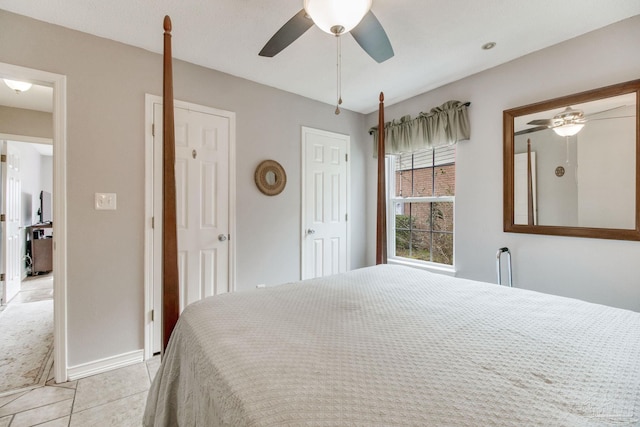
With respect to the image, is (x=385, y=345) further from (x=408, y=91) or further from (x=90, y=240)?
(x=408, y=91)

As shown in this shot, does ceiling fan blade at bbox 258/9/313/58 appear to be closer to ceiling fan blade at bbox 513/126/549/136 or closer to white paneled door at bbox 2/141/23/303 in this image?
ceiling fan blade at bbox 513/126/549/136

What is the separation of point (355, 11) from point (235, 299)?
56.5 inches

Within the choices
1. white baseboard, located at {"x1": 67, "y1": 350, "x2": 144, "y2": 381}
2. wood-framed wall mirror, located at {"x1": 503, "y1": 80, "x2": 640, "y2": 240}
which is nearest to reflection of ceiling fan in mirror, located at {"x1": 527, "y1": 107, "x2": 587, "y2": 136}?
wood-framed wall mirror, located at {"x1": 503, "y1": 80, "x2": 640, "y2": 240}

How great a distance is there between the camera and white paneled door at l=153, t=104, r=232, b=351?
7.63ft

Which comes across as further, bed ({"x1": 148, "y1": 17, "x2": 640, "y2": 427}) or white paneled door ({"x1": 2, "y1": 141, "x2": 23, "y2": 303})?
white paneled door ({"x1": 2, "y1": 141, "x2": 23, "y2": 303})

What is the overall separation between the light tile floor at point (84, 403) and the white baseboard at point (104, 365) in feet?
0.14

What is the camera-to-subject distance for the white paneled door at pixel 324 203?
3219 mm

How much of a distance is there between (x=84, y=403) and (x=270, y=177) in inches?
85.5

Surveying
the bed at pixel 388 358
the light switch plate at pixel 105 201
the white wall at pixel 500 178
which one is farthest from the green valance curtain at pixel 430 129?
the light switch plate at pixel 105 201

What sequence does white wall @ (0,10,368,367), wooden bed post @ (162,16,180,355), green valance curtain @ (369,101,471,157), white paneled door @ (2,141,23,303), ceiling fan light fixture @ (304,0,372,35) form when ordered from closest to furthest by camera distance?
ceiling fan light fixture @ (304,0,372,35) → wooden bed post @ (162,16,180,355) → white wall @ (0,10,368,367) → green valance curtain @ (369,101,471,157) → white paneled door @ (2,141,23,303)

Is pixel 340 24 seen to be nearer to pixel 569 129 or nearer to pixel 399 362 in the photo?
pixel 399 362

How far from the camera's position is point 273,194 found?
2.95 meters

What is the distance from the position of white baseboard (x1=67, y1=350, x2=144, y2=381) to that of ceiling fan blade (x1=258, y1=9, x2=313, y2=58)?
94.6 inches

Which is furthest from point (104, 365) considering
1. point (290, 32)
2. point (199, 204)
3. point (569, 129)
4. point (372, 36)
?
point (569, 129)
